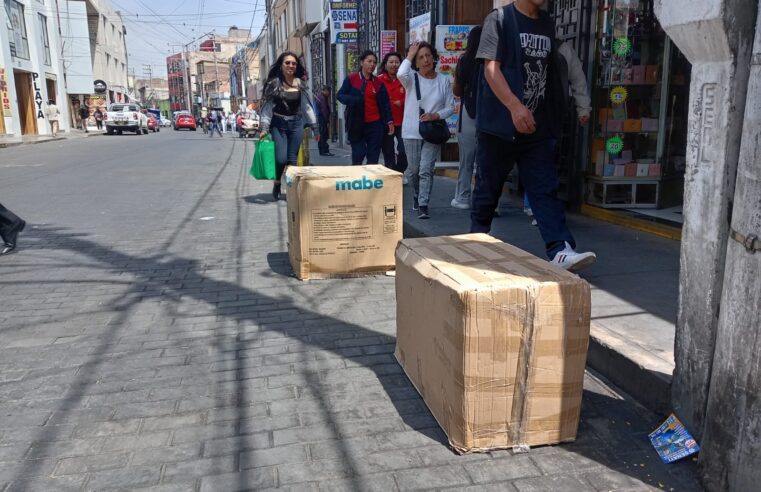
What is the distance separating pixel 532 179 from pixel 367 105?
3776 mm

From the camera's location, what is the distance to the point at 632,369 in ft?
9.31

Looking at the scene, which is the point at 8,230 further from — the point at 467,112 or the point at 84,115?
the point at 84,115

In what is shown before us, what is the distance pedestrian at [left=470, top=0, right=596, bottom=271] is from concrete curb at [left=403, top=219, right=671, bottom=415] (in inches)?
32.5

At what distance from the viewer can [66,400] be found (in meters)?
2.89

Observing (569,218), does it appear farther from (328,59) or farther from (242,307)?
(328,59)

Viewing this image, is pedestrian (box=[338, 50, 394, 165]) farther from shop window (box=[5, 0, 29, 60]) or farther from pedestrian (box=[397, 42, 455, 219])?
shop window (box=[5, 0, 29, 60])

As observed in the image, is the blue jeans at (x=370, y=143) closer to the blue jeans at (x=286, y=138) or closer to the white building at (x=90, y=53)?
the blue jeans at (x=286, y=138)

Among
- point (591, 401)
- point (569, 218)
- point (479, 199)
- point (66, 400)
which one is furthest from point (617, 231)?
point (66, 400)

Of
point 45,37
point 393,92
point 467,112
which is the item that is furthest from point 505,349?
point 45,37

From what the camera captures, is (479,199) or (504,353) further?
(479,199)

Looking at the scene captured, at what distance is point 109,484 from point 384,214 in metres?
2.93

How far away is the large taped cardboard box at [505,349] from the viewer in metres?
2.27

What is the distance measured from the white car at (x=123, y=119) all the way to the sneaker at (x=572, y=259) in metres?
40.1

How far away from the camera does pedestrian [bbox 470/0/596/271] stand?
3.83 meters
